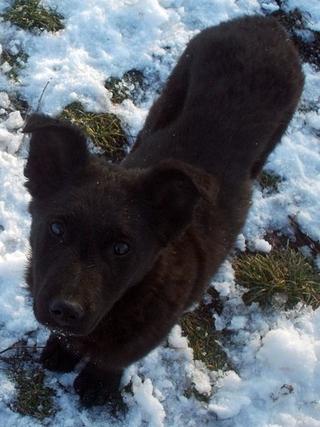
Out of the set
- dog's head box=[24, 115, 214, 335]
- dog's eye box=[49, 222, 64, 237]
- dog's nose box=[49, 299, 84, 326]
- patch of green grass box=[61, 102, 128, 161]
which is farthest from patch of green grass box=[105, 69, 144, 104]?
dog's nose box=[49, 299, 84, 326]

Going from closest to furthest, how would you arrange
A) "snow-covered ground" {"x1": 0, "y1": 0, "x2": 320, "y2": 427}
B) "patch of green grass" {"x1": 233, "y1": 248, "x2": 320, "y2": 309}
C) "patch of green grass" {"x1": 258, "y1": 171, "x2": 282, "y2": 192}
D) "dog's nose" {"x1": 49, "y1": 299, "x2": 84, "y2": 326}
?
"dog's nose" {"x1": 49, "y1": 299, "x2": 84, "y2": 326} < "snow-covered ground" {"x1": 0, "y1": 0, "x2": 320, "y2": 427} < "patch of green grass" {"x1": 233, "y1": 248, "x2": 320, "y2": 309} < "patch of green grass" {"x1": 258, "y1": 171, "x2": 282, "y2": 192}

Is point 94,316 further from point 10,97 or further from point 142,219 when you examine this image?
point 10,97

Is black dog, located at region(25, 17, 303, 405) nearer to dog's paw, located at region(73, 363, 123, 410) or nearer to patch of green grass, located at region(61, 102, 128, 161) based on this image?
dog's paw, located at region(73, 363, 123, 410)

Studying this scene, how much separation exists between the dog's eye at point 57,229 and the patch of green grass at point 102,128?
2.04 meters

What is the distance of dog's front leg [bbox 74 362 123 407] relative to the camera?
369cm

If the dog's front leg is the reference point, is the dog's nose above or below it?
above

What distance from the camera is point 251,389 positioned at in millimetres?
4074

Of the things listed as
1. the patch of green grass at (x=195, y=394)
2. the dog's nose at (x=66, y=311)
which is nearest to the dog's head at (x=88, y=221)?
the dog's nose at (x=66, y=311)

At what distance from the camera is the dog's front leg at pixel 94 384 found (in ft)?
12.1

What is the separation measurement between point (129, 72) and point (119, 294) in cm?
268

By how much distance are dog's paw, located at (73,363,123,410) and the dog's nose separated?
3.21 feet

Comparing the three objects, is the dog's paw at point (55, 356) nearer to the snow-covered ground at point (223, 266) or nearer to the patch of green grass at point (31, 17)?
the snow-covered ground at point (223, 266)

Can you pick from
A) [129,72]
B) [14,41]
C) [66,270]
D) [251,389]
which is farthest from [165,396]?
[14,41]

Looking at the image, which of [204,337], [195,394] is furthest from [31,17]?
[195,394]
